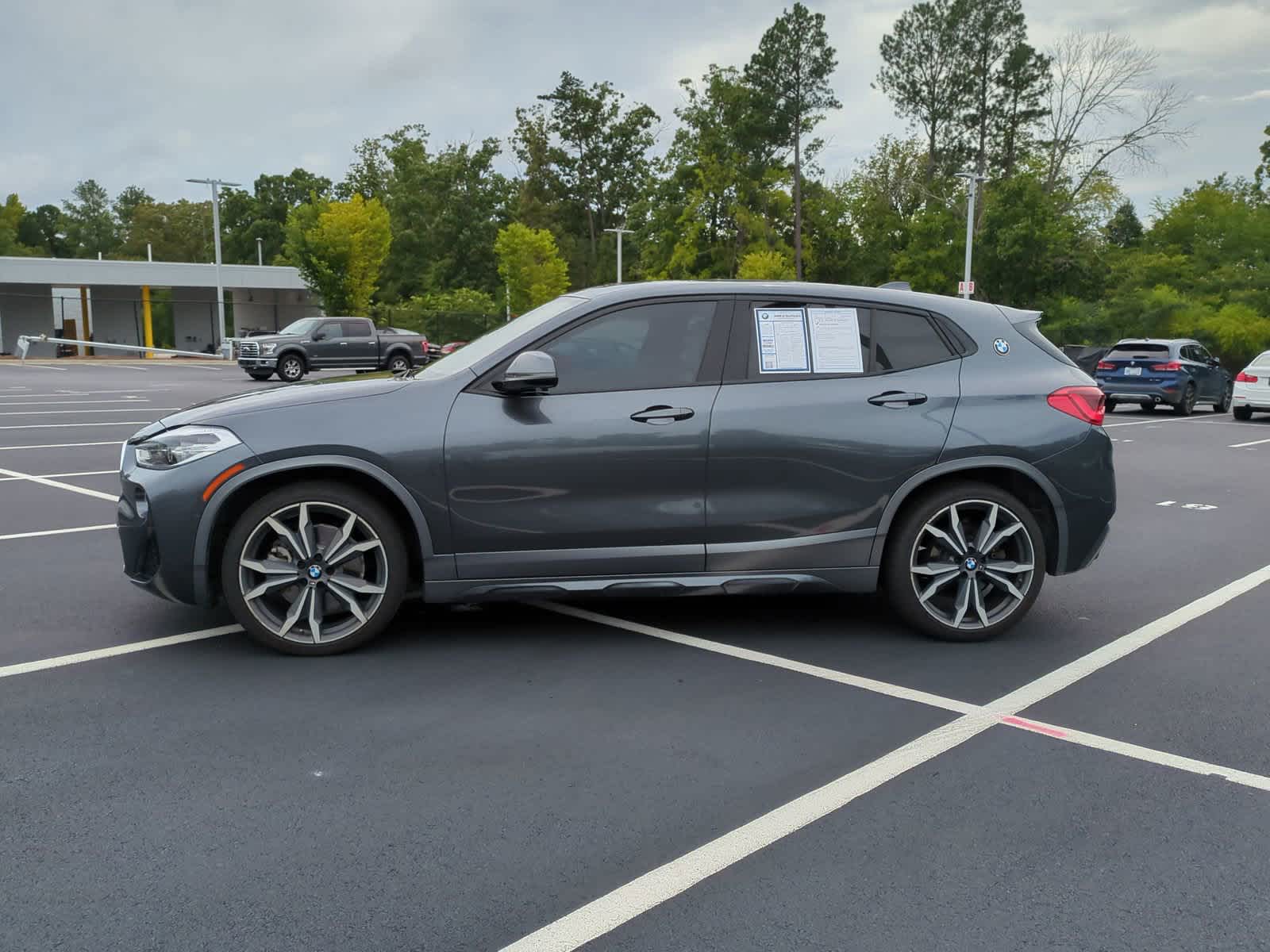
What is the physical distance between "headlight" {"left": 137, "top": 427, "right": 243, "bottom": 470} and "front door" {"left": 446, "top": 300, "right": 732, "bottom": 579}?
99 cm

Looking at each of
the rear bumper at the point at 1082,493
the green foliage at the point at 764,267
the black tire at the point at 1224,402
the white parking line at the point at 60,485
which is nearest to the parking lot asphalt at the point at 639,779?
the rear bumper at the point at 1082,493

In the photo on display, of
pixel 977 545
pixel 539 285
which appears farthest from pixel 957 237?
pixel 977 545

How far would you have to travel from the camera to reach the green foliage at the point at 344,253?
4750 cm

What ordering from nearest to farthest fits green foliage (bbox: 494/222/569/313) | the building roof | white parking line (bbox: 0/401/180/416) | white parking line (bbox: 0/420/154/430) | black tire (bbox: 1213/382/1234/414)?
white parking line (bbox: 0/420/154/430)
white parking line (bbox: 0/401/180/416)
black tire (bbox: 1213/382/1234/414)
the building roof
green foliage (bbox: 494/222/569/313)

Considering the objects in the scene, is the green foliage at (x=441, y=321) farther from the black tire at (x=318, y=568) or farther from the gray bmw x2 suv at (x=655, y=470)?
the black tire at (x=318, y=568)

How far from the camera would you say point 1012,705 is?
15.5 ft

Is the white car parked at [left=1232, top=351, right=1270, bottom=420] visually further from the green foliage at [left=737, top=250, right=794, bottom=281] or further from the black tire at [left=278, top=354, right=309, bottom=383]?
the green foliage at [left=737, top=250, right=794, bottom=281]

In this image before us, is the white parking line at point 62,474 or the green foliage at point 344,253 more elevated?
the green foliage at point 344,253

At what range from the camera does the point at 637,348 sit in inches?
213

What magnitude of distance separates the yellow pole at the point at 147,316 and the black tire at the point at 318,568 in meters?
53.7

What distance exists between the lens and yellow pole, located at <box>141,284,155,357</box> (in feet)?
178

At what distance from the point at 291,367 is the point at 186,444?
2824 cm

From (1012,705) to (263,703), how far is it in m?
3.03

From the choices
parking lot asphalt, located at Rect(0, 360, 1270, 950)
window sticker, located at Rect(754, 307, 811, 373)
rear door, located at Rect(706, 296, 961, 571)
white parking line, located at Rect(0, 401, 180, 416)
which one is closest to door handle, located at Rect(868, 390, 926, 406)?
rear door, located at Rect(706, 296, 961, 571)
